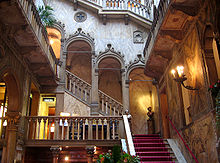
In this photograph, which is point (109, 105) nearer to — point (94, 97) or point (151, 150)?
point (94, 97)

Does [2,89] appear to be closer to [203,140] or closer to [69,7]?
[69,7]

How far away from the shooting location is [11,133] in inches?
408

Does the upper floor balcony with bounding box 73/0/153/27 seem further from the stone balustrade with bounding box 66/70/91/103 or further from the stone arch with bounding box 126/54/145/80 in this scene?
the stone balustrade with bounding box 66/70/91/103

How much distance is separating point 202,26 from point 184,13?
0.88 metres

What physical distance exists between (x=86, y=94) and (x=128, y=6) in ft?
22.6

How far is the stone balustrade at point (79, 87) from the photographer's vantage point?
48.9ft

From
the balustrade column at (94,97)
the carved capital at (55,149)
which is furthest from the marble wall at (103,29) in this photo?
the carved capital at (55,149)

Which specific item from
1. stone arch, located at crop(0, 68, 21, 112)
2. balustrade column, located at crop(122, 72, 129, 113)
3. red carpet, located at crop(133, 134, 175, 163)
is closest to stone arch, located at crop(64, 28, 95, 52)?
balustrade column, located at crop(122, 72, 129, 113)

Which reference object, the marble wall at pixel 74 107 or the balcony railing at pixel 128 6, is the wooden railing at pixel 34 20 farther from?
the balcony railing at pixel 128 6

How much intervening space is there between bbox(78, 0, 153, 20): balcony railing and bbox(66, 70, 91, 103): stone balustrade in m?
5.27

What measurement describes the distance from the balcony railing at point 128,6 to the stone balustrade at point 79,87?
5.27 m

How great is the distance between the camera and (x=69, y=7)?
1711 cm

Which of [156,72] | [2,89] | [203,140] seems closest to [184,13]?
[203,140]

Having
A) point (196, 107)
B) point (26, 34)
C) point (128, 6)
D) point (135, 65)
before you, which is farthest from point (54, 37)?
point (196, 107)
